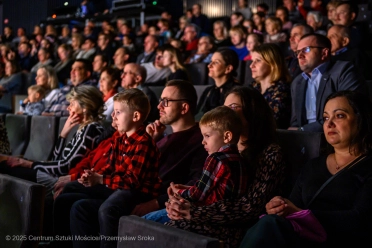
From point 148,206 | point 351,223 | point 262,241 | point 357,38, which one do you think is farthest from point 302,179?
point 357,38

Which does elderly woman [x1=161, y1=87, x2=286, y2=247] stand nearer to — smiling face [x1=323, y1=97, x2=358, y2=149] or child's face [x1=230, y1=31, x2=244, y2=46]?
smiling face [x1=323, y1=97, x2=358, y2=149]

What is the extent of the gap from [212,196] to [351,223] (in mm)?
463

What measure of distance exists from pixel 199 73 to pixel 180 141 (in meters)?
2.33

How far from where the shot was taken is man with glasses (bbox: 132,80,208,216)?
235cm

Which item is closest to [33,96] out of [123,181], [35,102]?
[35,102]

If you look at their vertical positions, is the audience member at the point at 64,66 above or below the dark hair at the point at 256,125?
above

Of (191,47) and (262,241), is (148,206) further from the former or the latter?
(191,47)

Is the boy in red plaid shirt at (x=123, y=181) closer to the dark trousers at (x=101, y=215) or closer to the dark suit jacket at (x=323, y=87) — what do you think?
the dark trousers at (x=101, y=215)

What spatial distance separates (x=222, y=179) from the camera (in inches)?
67.5

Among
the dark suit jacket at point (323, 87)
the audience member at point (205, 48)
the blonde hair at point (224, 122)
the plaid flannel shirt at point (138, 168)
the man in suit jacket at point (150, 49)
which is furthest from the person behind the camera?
the man in suit jacket at point (150, 49)

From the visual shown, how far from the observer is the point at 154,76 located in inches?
184

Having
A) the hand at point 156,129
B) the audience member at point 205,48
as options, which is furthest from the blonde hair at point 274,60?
the audience member at point 205,48

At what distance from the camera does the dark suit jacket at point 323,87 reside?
2.71 m

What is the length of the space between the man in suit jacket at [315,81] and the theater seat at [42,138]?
5.45 feet
